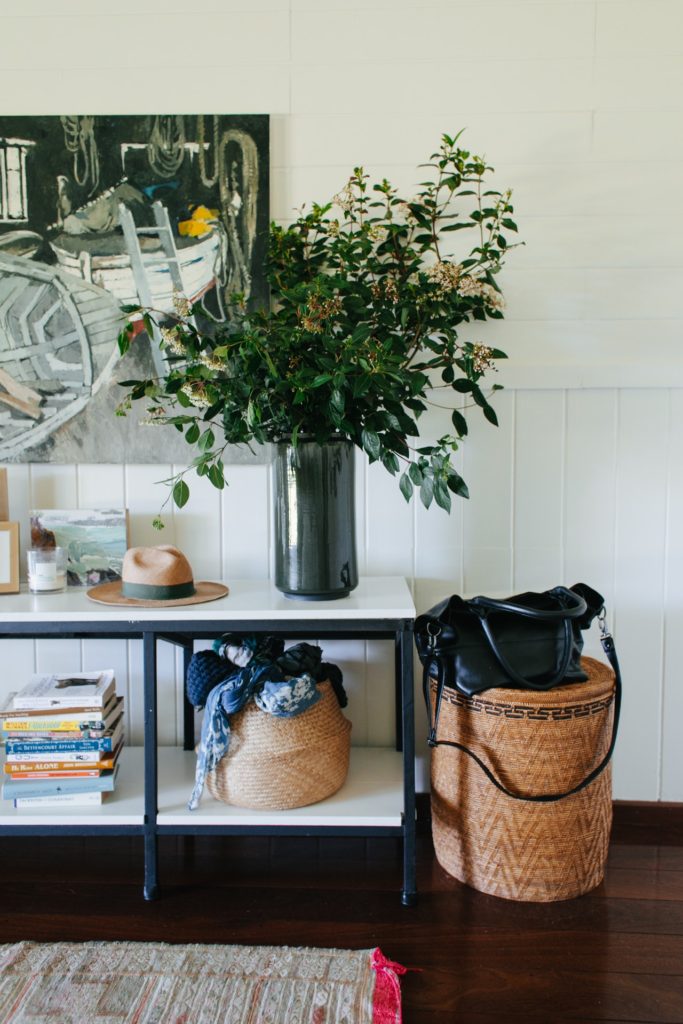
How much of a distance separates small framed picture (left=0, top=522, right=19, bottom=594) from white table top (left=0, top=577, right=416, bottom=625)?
9 cm

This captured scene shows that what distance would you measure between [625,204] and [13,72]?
1.70 metres

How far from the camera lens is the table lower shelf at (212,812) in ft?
5.97

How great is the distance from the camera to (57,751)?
1.89 metres

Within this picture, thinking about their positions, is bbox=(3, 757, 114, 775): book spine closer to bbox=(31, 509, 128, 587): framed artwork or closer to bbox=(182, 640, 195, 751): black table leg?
bbox=(182, 640, 195, 751): black table leg

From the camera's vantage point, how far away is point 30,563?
6.61ft

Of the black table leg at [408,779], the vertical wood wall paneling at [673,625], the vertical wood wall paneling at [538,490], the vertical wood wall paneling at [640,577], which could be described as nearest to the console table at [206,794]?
the black table leg at [408,779]

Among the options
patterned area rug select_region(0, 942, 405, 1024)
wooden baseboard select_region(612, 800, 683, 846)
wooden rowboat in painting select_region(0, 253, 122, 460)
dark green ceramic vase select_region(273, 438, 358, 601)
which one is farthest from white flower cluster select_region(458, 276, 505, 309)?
patterned area rug select_region(0, 942, 405, 1024)

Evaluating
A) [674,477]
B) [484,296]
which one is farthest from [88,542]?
[674,477]

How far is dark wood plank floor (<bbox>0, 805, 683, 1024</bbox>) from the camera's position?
4.99ft

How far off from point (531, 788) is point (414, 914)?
0.38 meters

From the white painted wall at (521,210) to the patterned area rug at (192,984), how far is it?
990 mm

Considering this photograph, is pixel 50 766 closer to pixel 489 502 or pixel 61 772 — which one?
pixel 61 772

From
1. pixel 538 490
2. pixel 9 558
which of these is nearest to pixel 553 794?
pixel 538 490

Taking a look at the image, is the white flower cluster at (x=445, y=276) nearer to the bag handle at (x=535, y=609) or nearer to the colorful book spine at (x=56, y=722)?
the bag handle at (x=535, y=609)
